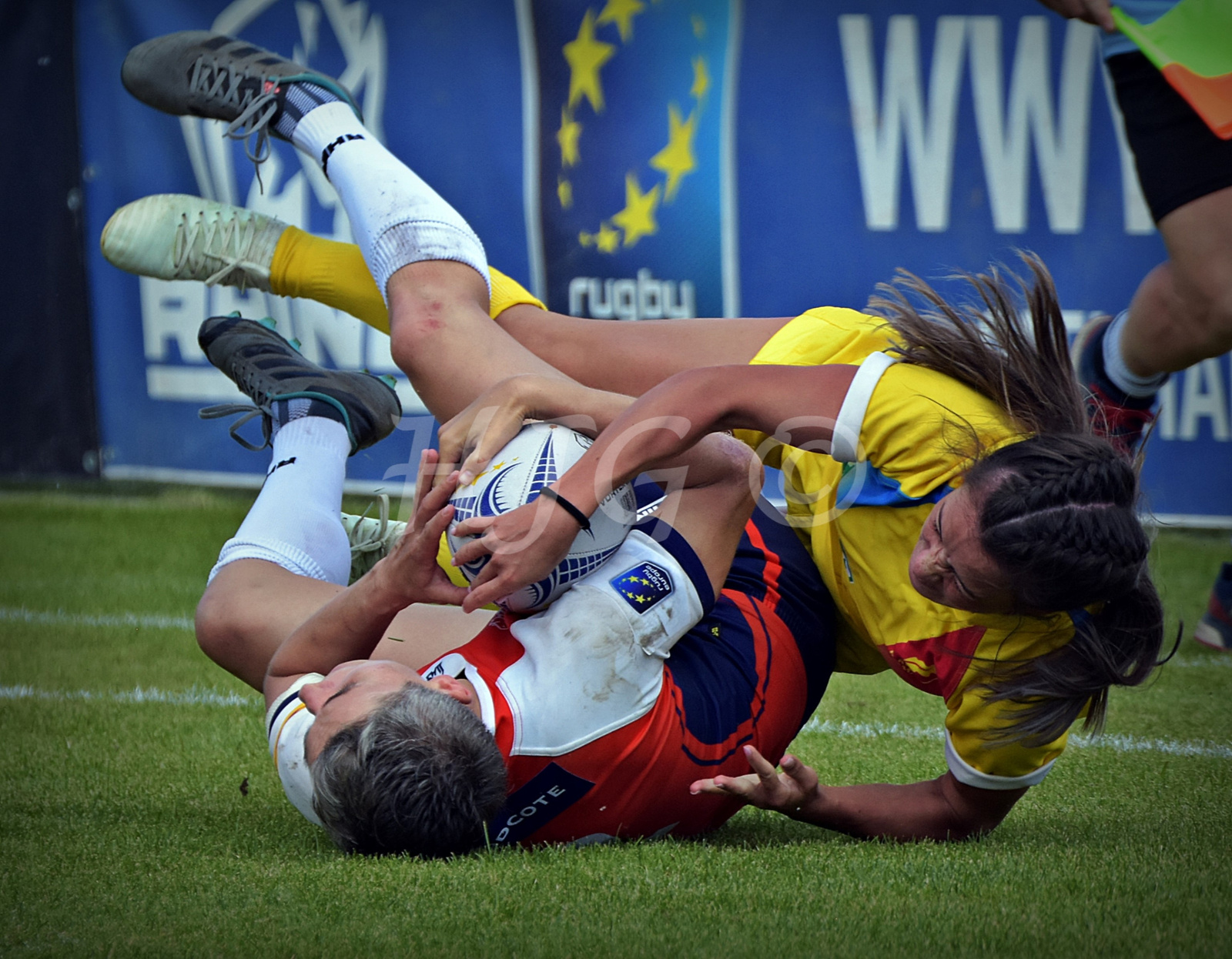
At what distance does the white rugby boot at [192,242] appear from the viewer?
3.50m

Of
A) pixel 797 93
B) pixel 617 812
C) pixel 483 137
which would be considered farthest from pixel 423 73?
pixel 617 812

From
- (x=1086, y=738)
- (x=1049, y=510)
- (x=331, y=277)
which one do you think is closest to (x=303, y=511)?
(x=331, y=277)

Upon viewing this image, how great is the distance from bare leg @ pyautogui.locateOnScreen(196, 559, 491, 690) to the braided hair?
115cm

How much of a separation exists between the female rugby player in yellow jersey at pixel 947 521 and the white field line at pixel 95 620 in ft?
7.56

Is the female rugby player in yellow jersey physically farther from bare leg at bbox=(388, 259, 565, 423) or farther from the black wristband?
bare leg at bbox=(388, 259, 565, 423)

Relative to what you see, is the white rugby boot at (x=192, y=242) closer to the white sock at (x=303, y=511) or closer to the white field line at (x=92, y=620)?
the white sock at (x=303, y=511)

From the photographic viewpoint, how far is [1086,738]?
3.21m

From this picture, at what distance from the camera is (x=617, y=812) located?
2.24 metres

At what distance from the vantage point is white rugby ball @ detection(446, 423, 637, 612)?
2.29 meters

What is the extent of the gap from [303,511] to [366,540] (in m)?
0.37

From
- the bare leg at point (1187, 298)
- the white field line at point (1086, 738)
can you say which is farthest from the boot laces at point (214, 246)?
the bare leg at point (1187, 298)

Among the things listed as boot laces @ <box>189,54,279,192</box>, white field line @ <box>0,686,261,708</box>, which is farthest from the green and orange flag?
white field line @ <box>0,686,261,708</box>

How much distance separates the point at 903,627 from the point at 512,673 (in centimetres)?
77

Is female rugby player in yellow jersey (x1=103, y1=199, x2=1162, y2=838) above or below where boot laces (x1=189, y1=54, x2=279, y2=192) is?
below
